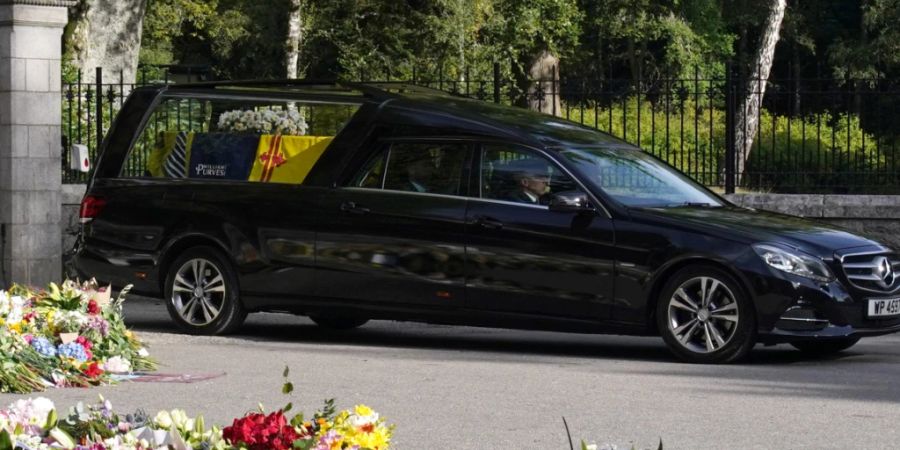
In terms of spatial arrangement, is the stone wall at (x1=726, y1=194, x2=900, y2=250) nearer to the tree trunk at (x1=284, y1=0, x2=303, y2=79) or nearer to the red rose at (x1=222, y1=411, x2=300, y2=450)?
the red rose at (x1=222, y1=411, x2=300, y2=450)

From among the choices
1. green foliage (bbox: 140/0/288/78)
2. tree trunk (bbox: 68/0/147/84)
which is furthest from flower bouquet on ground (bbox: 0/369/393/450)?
green foliage (bbox: 140/0/288/78)

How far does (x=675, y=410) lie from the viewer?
8.38 metres

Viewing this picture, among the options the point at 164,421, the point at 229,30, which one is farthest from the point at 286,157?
the point at 229,30

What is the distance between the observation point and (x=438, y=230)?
37.1 feet

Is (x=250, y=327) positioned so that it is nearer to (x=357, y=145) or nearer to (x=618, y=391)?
(x=357, y=145)

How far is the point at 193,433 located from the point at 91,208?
27.7 ft

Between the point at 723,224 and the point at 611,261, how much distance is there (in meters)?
0.75

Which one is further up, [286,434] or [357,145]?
[357,145]

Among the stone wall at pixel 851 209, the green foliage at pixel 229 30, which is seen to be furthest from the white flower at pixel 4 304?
the green foliage at pixel 229 30

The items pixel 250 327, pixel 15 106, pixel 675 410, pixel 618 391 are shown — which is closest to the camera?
pixel 675 410

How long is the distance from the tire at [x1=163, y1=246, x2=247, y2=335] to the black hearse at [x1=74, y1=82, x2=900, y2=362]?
0.01 m

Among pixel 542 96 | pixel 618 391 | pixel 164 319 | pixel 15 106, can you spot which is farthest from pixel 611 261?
pixel 15 106

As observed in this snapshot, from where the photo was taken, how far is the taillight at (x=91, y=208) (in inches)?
505

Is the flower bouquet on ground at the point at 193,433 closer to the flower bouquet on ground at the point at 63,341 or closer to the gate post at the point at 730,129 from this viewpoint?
the flower bouquet on ground at the point at 63,341
